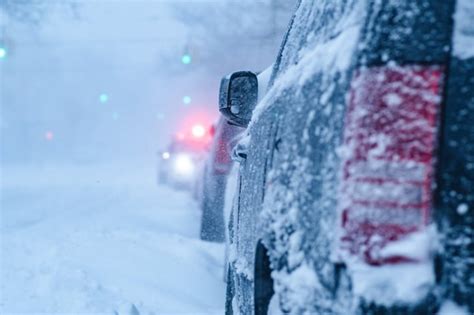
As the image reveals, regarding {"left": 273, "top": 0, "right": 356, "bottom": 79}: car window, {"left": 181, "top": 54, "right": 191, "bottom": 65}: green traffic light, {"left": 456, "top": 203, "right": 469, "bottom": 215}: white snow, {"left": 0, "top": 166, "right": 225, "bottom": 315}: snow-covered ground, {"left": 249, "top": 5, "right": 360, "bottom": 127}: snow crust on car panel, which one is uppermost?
{"left": 181, "top": 54, "right": 191, "bottom": 65}: green traffic light

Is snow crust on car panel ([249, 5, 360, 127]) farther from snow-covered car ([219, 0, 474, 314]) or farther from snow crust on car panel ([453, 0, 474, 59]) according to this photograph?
snow crust on car panel ([453, 0, 474, 59])

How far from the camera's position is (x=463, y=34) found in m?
1.29

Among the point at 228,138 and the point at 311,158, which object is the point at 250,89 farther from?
the point at 228,138

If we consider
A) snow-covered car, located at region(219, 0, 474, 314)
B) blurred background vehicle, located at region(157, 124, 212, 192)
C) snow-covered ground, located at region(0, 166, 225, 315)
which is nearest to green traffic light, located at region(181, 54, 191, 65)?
blurred background vehicle, located at region(157, 124, 212, 192)

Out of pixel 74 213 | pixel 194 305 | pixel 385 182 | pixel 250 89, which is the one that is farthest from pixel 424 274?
pixel 74 213

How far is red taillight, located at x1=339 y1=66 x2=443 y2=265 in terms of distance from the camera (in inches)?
50.3

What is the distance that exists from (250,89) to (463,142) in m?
1.92

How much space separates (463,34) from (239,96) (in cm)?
203

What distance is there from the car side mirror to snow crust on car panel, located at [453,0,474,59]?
186 centimetres

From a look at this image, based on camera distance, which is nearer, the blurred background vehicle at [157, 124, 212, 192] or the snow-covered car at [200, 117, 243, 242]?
the snow-covered car at [200, 117, 243, 242]

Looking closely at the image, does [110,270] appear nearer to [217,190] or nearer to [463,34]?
[217,190]

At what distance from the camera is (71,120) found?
73.6 metres

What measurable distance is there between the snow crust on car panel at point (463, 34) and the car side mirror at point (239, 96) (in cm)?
186

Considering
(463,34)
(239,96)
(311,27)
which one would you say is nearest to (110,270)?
(239,96)
